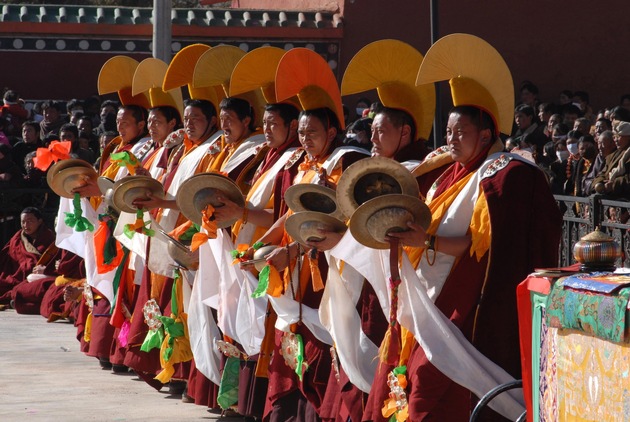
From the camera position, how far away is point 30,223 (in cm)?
1164

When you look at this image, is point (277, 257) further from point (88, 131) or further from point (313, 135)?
point (88, 131)

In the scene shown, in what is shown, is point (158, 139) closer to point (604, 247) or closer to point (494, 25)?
point (604, 247)

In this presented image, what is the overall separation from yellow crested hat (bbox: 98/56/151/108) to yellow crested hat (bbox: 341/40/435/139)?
298 cm

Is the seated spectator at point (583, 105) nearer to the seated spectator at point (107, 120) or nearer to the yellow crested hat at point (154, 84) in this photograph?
the seated spectator at point (107, 120)

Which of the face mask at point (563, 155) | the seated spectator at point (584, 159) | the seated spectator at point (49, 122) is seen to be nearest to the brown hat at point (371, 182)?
the seated spectator at point (584, 159)

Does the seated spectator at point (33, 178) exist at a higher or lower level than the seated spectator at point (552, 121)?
lower

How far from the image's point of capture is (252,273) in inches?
245

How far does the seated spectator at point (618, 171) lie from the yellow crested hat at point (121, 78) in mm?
2977

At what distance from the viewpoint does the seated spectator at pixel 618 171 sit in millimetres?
8414

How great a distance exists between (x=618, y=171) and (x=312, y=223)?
4047 millimetres

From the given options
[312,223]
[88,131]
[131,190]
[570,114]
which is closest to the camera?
[312,223]

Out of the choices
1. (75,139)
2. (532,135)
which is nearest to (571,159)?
(532,135)

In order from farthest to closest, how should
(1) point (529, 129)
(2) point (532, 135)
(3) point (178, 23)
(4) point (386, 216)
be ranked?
1. (3) point (178, 23)
2. (1) point (529, 129)
3. (2) point (532, 135)
4. (4) point (386, 216)

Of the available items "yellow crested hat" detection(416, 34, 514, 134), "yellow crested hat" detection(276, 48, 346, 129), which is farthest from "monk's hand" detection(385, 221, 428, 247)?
"yellow crested hat" detection(276, 48, 346, 129)
